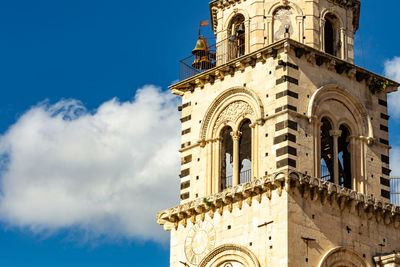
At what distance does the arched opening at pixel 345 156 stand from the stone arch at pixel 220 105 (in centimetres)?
435

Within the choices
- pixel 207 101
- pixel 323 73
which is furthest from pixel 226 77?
pixel 323 73

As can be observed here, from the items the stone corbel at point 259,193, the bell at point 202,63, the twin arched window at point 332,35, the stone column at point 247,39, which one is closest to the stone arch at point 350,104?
the twin arched window at point 332,35

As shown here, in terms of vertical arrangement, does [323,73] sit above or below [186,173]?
above

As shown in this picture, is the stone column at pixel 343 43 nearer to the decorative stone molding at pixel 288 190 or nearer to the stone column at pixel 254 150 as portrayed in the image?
the stone column at pixel 254 150

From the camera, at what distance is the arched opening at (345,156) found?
150ft

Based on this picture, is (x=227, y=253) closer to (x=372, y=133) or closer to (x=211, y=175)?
(x=211, y=175)

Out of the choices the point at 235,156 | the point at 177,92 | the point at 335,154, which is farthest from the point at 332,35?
the point at 235,156

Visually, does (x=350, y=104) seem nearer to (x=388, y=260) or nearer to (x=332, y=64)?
(x=332, y=64)

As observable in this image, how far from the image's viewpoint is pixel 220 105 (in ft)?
153

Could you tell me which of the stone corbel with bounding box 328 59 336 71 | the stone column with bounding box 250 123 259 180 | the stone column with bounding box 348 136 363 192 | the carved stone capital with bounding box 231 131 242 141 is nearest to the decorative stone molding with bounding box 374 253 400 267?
the stone column with bounding box 348 136 363 192

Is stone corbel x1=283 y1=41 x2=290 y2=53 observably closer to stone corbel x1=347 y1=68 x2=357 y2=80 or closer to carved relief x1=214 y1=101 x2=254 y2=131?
carved relief x1=214 y1=101 x2=254 y2=131

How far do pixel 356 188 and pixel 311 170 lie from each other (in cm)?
278

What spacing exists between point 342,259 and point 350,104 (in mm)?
7319

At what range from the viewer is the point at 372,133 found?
46375 mm
